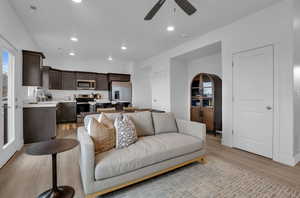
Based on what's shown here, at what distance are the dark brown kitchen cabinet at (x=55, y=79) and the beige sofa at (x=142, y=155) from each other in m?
4.86

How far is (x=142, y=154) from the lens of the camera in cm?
184

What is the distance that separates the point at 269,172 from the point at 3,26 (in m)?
4.82

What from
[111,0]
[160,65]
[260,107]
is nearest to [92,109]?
[160,65]

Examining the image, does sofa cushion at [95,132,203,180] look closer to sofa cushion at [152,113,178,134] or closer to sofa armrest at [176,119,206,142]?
sofa armrest at [176,119,206,142]

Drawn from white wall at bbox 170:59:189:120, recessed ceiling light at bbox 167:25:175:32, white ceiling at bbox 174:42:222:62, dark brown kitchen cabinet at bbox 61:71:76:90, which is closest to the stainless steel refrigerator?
dark brown kitchen cabinet at bbox 61:71:76:90

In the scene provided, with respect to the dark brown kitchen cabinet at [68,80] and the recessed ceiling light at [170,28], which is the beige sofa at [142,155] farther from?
the dark brown kitchen cabinet at [68,80]

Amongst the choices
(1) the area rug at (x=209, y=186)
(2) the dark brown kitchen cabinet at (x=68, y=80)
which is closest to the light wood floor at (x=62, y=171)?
(1) the area rug at (x=209, y=186)

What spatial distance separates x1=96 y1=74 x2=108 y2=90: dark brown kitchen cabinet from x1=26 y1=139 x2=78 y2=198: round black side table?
546cm

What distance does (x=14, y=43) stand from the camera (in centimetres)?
293

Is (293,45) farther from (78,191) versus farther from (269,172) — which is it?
(78,191)

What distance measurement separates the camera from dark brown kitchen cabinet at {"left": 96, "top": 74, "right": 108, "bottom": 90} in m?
6.92

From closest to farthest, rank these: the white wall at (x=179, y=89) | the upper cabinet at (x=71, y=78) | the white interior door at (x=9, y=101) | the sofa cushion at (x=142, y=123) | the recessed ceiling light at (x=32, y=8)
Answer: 1. the sofa cushion at (x=142, y=123)
2. the recessed ceiling light at (x=32, y=8)
3. the white interior door at (x=9, y=101)
4. the white wall at (x=179, y=89)
5. the upper cabinet at (x=71, y=78)

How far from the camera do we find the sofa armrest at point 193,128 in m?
2.46

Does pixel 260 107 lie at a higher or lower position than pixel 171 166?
higher
